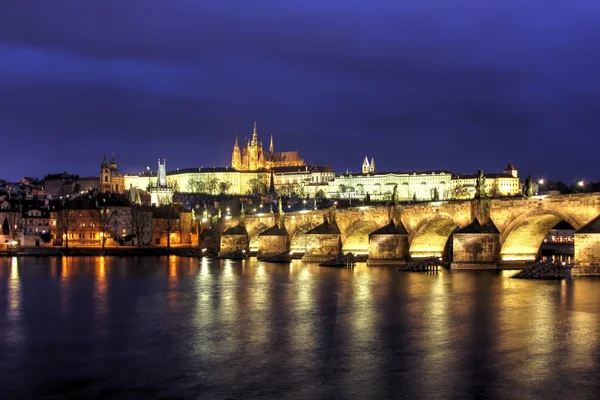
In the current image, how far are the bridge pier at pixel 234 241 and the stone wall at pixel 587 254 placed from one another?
46.8 meters

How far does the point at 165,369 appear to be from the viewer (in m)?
21.1

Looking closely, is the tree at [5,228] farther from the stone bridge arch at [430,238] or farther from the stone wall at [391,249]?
the stone bridge arch at [430,238]

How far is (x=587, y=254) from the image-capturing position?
39.5 meters

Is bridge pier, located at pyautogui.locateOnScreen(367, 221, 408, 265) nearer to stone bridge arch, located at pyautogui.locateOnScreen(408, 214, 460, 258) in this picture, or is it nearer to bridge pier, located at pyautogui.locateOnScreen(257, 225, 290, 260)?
stone bridge arch, located at pyautogui.locateOnScreen(408, 214, 460, 258)

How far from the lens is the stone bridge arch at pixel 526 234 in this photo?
45812mm

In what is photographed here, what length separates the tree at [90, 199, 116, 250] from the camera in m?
97.1

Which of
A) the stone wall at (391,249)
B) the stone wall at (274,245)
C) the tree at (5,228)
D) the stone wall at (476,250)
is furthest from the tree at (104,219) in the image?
the stone wall at (476,250)

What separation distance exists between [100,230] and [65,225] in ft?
14.8

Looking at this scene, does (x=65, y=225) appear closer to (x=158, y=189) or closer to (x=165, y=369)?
(x=165, y=369)

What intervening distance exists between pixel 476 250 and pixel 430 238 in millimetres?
9918

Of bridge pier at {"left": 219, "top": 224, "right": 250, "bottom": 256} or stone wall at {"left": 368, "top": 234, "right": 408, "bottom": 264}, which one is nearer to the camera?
stone wall at {"left": 368, "top": 234, "right": 408, "bottom": 264}

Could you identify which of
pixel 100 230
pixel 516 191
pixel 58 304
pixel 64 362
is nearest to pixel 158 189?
pixel 516 191

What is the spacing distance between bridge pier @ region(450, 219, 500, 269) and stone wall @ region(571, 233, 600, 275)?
768 centimetres

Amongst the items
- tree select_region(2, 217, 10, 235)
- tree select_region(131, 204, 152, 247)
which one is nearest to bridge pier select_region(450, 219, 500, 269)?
tree select_region(131, 204, 152, 247)
